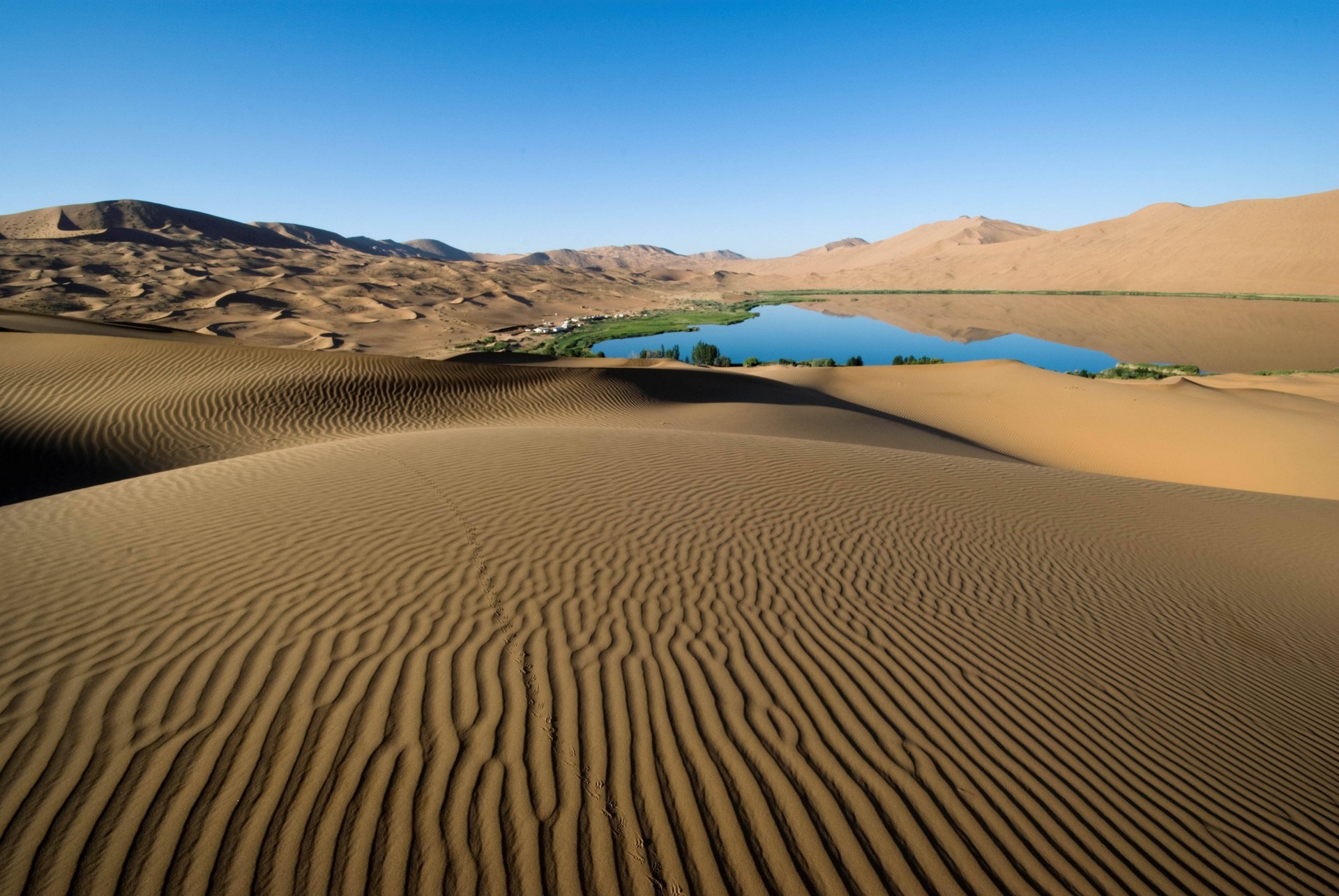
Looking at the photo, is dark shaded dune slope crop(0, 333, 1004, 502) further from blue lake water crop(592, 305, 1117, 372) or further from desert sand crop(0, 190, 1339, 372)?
blue lake water crop(592, 305, 1117, 372)

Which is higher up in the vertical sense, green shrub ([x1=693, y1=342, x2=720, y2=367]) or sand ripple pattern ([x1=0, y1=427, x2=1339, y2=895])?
sand ripple pattern ([x1=0, y1=427, x2=1339, y2=895])

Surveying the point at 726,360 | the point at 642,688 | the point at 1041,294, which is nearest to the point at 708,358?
the point at 726,360

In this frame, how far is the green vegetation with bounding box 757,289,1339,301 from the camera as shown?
6506 cm

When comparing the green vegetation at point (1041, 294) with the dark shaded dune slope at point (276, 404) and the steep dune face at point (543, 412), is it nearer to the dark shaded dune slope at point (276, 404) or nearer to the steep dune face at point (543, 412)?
the steep dune face at point (543, 412)

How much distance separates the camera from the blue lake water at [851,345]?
45.1m

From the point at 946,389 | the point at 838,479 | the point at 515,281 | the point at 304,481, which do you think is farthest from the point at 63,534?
the point at 515,281

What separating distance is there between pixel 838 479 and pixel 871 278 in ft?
476

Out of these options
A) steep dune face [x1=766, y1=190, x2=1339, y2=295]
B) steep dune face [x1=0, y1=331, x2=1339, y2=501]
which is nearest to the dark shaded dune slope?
steep dune face [x1=0, y1=331, x2=1339, y2=501]

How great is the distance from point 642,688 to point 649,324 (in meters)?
61.3

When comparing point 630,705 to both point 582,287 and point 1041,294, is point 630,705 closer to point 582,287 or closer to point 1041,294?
point 582,287

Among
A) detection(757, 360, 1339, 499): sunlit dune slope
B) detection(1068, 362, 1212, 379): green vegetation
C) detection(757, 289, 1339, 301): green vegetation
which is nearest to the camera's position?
detection(757, 360, 1339, 499): sunlit dune slope

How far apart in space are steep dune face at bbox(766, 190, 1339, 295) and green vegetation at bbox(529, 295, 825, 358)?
161 feet

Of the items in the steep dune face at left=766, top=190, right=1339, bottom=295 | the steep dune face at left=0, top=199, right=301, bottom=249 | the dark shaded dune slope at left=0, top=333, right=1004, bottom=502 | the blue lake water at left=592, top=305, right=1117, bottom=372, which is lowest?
the blue lake water at left=592, top=305, right=1117, bottom=372

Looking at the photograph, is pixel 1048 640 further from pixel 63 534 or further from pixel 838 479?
pixel 63 534
